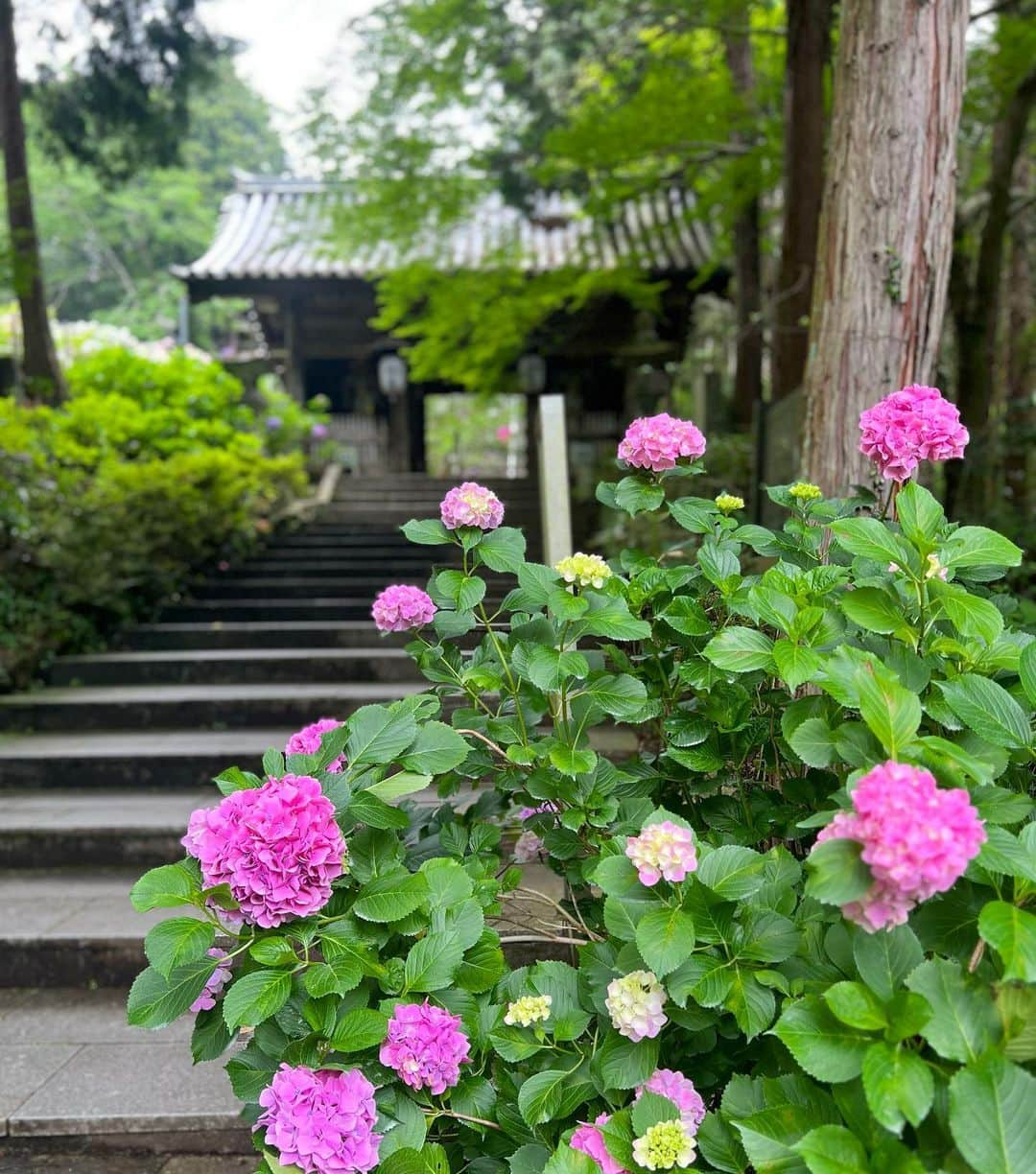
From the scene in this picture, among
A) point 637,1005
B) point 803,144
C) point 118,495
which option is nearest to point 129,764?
point 118,495

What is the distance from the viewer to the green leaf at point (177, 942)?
3.96 ft

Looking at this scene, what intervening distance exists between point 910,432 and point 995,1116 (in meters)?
1.02

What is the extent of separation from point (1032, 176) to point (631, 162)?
644cm

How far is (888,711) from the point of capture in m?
1.06

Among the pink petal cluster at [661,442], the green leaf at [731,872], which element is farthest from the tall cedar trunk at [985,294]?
the green leaf at [731,872]

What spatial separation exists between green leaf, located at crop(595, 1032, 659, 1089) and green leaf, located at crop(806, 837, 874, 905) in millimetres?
426

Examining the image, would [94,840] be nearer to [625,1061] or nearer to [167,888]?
[167,888]

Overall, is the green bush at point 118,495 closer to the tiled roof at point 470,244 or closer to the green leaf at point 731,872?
the tiled roof at point 470,244

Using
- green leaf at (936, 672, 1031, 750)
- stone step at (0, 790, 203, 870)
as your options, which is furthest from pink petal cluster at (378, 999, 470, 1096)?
stone step at (0, 790, 203, 870)

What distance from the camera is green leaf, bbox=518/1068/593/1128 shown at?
1.25 meters

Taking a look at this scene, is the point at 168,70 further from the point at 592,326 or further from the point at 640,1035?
the point at 640,1035

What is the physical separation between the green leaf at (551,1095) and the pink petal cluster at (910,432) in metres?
1.08

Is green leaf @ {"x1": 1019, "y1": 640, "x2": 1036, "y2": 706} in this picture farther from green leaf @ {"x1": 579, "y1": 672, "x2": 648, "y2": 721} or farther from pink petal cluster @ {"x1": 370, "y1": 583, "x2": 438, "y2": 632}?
pink petal cluster @ {"x1": 370, "y1": 583, "x2": 438, "y2": 632}

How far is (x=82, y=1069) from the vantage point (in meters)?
2.31
